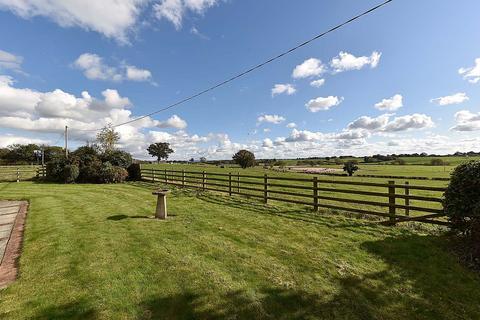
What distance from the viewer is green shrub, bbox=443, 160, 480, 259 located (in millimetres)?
5924

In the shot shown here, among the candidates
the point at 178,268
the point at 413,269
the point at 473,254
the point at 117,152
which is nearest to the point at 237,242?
the point at 178,268

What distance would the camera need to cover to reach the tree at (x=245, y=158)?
3041 inches

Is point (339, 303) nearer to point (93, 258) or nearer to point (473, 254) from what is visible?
point (473, 254)

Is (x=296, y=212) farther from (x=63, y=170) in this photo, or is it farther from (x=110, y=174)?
(x=63, y=170)

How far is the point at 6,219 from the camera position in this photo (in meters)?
9.69

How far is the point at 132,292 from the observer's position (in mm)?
4430

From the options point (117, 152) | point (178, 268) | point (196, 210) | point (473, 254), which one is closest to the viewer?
point (178, 268)

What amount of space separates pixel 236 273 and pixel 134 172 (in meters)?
24.8

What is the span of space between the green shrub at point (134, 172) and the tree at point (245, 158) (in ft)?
167

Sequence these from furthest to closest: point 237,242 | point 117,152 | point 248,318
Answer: point 117,152 → point 237,242 → point 248,318

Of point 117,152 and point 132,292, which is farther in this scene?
point 117,152

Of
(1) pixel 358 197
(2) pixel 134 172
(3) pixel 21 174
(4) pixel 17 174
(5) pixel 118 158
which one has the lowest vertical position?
(1) pixel 358 197

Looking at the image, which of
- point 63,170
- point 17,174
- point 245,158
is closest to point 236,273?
point 63,170

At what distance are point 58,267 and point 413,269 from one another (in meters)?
7.23
